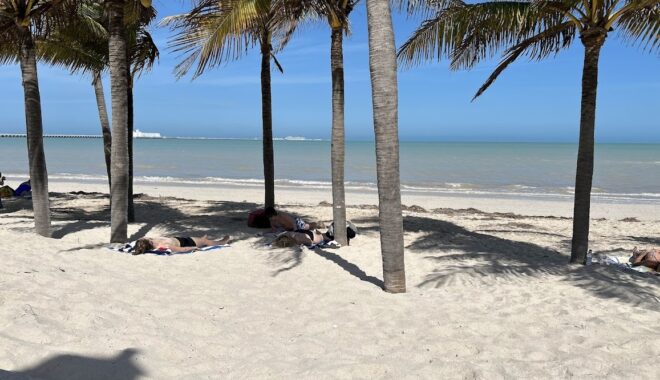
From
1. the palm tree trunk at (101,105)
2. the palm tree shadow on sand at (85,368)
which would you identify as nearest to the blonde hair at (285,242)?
the palm tree shadow on sand at (85,368)

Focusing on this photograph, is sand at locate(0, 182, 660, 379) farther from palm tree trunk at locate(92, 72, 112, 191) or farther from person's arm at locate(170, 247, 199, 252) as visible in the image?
palm tree trunk at locate(92, 72, 112, 191)

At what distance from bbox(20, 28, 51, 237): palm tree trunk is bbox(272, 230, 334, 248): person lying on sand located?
11.7ft

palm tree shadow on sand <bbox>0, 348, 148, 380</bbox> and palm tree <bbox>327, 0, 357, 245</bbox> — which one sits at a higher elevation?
palm tree <bbox>327, 0, 357, 245</bbox>

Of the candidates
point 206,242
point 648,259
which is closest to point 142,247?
point 206,242

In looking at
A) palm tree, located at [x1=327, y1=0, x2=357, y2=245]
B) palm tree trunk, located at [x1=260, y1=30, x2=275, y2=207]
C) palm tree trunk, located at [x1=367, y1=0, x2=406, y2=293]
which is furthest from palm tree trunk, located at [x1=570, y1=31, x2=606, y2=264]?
palm tree trunk, located at [x1=260, y1=30, x2=275, y2=207]

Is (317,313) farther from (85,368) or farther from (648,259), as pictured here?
(648,259)

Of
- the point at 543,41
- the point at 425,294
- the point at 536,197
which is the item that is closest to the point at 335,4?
the point at 543,41

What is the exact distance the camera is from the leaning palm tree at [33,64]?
7.39m

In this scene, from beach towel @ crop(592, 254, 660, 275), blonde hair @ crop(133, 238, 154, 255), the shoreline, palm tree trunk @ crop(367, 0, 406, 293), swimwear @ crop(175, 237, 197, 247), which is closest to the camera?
palm tree trunk @ crop(367, 0, 406, 293)

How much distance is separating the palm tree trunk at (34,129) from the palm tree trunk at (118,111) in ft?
3.86

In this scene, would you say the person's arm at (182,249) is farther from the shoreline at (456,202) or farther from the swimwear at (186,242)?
the shoreline at (456,202)

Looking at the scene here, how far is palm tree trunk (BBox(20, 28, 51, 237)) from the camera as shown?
7.44 meters

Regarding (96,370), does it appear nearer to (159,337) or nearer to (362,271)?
(159,337)

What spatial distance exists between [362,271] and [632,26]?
193 inches
